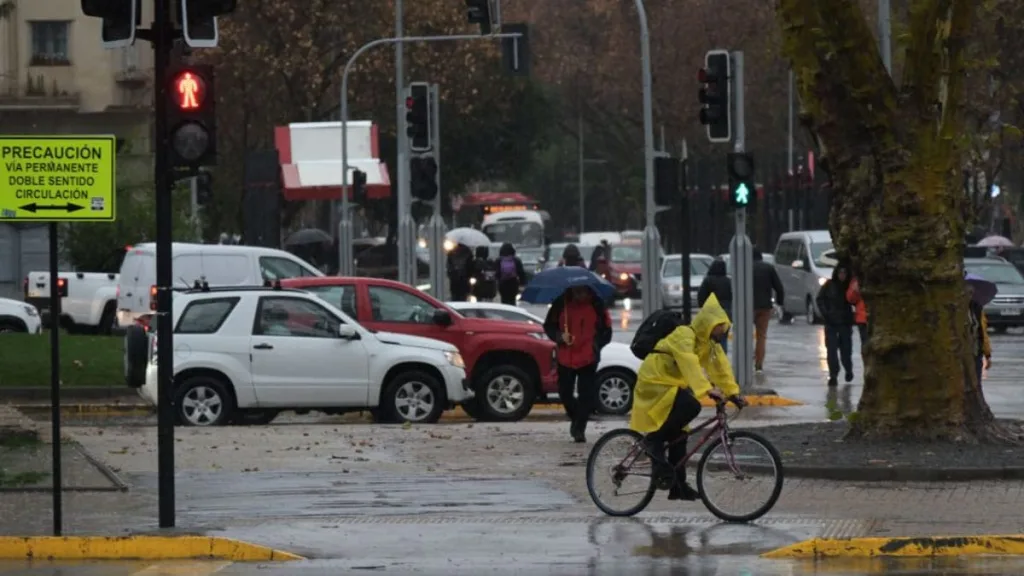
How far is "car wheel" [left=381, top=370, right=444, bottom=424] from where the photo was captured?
73.0 feet

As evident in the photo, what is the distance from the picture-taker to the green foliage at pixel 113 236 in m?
43.4

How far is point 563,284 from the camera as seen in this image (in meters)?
19.3

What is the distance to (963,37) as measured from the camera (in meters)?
17.1

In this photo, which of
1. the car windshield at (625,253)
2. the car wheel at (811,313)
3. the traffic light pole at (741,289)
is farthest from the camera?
the car windshield at (625,253)

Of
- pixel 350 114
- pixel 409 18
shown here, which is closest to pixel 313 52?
pixel 409 18

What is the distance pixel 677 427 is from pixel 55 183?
4364 millimetres

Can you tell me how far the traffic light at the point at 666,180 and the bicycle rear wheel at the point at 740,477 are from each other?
45.2 feet

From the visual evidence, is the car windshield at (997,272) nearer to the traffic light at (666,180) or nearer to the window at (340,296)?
the traffic light at (666,180)

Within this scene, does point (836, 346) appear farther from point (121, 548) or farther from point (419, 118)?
point (121, 548)

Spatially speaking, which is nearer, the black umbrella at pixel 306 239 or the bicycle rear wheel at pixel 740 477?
the bicycle rear wheel at pixel 740 477

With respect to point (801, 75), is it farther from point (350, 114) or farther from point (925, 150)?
point (350, 114)

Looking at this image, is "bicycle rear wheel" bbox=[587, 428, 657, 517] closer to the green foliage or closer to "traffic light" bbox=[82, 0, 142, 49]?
"traffic light" bbox=[82, 0, 142, 49]

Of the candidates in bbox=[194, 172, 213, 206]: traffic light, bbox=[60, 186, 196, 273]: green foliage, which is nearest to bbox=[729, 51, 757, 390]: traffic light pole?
bbox=[60, 186, 196, 273]: green foliage

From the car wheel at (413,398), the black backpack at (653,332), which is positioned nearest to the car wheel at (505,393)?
the car wheel at (413,398)
